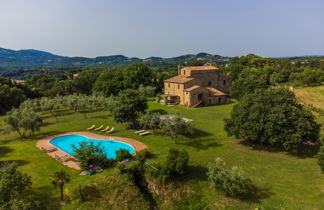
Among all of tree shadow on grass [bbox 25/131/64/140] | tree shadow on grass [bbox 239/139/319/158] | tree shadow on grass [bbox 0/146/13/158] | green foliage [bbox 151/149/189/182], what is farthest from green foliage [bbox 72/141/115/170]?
tree shadow on grass [bbox 239/139/319/158]

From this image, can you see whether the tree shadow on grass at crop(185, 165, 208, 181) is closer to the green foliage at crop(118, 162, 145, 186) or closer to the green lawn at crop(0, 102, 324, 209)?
the green lawn at crop(0, 102, 324, 209)

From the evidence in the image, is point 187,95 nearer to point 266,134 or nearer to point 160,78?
point 266,134

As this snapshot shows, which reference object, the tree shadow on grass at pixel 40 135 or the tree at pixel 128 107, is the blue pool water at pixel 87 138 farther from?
the tree at pixel 128 107

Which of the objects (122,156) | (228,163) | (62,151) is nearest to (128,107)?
(122,156)

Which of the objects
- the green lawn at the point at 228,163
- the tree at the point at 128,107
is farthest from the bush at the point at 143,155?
the tree at the point at 128,107

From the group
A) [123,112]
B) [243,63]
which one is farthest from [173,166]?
[243,63]

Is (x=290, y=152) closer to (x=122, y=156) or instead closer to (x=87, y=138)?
(x=122, y=156)
